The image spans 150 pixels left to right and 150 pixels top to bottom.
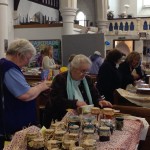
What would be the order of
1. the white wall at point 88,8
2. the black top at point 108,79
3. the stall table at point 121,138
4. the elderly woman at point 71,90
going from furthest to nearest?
1. the white wall at point 88,8
2. the black top at point 108,79
3. the elderly woman at point 71,90
4. the stall table at point 121,138

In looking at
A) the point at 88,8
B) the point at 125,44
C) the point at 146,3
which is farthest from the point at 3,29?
the point at 146,3

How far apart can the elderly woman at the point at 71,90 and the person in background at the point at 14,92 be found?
0.54 metres

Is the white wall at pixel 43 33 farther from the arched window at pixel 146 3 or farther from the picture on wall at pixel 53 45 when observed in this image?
the arched window at pixel 146 3

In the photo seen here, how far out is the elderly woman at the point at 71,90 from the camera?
12.3 feet

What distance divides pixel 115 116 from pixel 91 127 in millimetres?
707

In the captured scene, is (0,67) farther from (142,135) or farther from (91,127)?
(142,135)

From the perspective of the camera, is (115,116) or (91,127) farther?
(115,116)

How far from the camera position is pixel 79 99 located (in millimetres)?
3850

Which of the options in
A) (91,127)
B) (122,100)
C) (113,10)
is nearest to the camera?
(91,127)

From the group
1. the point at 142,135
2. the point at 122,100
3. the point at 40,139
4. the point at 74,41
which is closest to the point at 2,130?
the point at 40,139

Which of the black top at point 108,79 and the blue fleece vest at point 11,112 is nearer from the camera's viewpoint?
the blue fleece vest at point 11,112

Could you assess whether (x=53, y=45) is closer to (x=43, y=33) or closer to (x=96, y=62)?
(x=43, y=33)

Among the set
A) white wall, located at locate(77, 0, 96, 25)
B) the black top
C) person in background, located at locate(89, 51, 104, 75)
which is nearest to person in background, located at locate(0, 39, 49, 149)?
the black top

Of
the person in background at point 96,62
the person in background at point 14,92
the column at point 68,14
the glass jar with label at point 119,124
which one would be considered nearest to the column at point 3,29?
the person in background at point 96,62
